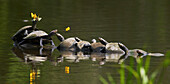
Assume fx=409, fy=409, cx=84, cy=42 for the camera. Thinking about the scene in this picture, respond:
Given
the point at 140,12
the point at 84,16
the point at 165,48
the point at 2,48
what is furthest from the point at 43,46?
the point at 140,12

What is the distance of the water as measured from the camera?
8547 mm

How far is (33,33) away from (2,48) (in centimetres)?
122

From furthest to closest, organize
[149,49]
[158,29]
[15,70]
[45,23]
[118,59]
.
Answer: [45,23]
[158,29]
[149,49]
[118,59]
[15,70]

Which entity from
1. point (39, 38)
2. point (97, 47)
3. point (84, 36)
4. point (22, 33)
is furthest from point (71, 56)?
point (84, 36)

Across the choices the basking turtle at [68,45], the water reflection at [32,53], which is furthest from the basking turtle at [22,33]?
the basking turtle at [68,45]

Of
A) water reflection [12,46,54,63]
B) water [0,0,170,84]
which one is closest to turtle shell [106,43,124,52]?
water [0,0,170,84]

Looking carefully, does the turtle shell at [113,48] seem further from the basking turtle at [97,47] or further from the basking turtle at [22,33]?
the basking turtle at [22,33]

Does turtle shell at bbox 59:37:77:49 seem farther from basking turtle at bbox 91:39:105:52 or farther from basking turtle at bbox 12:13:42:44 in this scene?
basking turtle at bbox 12:13:42:44

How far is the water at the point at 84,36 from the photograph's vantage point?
855cm

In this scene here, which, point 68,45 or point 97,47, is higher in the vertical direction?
point 68,45

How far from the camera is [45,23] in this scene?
18.8 metres

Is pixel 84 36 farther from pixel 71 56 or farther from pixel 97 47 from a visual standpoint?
pixel 71 56

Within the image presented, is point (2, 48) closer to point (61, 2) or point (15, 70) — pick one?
point (15, 70)

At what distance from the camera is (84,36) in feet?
47.9
